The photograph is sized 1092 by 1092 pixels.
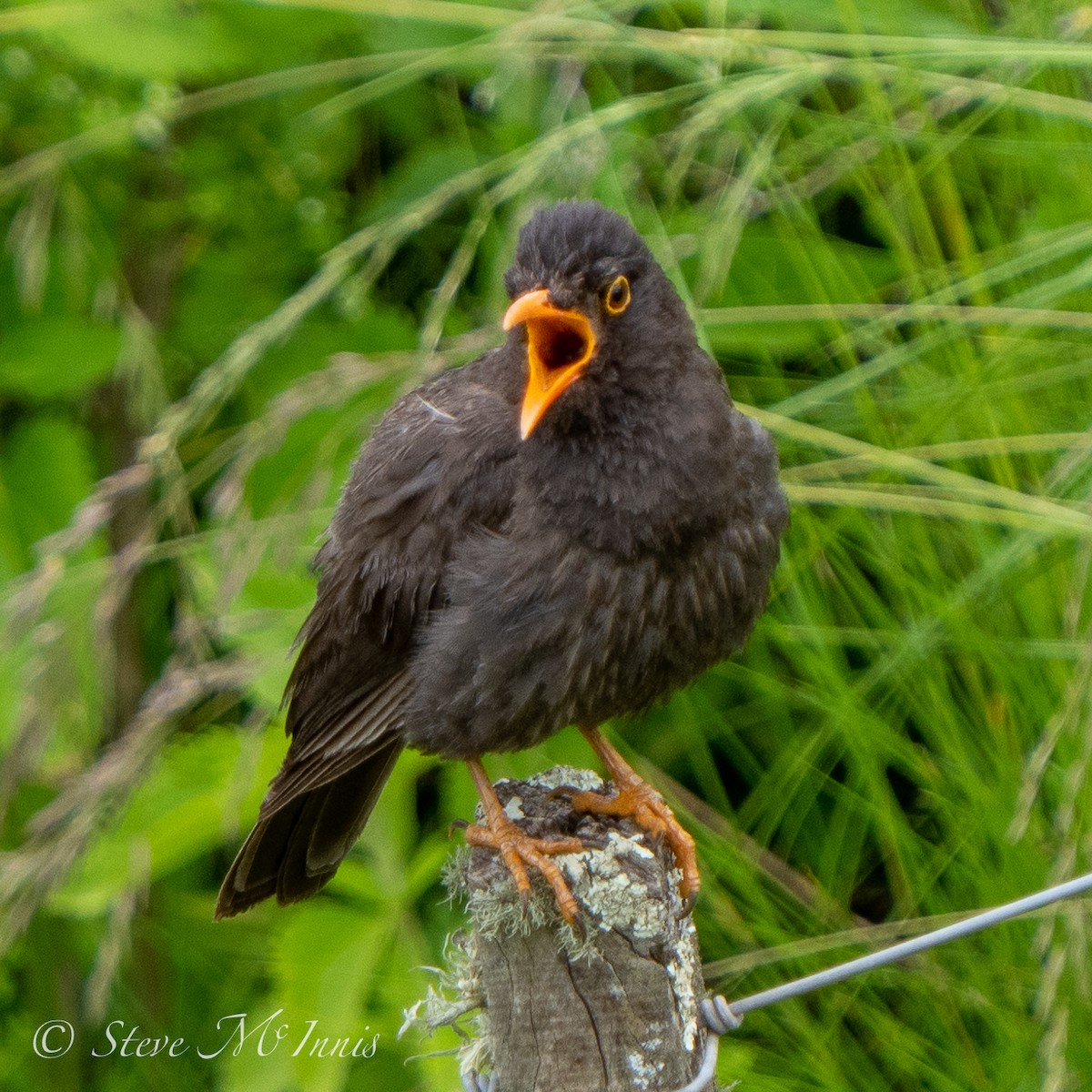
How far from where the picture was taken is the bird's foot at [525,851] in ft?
7.20

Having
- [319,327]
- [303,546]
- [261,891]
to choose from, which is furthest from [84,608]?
[319,327]

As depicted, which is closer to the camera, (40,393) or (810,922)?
(810,922)

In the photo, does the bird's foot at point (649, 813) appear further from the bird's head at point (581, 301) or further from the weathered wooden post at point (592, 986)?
the bird's head at point (581, 301)

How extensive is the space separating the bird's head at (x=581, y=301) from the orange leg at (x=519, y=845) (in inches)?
26.3

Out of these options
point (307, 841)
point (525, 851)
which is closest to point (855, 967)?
point (525, 851)

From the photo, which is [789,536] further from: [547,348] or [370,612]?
[370,612]

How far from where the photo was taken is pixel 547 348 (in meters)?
2.83

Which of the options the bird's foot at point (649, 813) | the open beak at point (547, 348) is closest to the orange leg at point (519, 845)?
the bird's foot at point (649, 813)

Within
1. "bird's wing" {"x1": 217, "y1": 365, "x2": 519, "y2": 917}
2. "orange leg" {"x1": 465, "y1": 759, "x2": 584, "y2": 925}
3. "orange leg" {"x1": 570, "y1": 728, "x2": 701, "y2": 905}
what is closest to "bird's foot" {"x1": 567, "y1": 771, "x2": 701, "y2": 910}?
"orange leg" {"x1": 570, "y1": 728, "x2": 701, "y2": 905}

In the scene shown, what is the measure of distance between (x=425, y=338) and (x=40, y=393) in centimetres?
141

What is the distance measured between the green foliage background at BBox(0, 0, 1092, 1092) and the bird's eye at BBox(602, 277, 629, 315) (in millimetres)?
212

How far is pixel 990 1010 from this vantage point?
2.83 meters

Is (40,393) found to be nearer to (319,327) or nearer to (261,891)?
A: (319,327)

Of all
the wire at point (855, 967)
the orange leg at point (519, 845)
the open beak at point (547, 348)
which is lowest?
the wire at point (855, 967)
